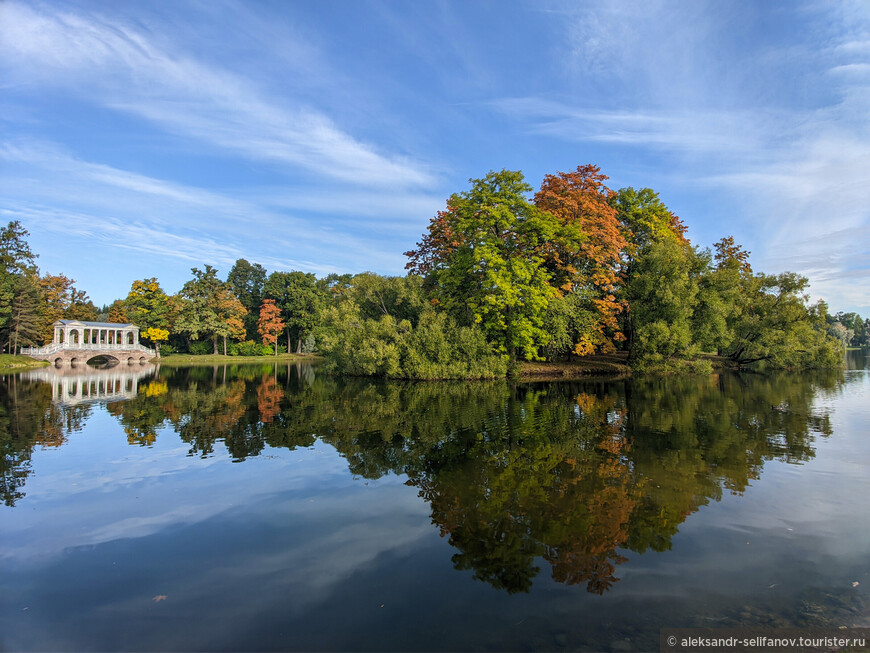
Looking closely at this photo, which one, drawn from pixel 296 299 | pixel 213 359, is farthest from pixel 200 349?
pixel 296 299

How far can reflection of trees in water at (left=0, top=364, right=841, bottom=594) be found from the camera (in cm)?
678

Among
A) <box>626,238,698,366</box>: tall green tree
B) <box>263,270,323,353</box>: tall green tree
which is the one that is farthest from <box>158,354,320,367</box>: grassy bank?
<box>626,238,698,366</box>: tall green tree

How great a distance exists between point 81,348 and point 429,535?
6812 centimetres

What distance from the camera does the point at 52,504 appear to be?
28.0 ft

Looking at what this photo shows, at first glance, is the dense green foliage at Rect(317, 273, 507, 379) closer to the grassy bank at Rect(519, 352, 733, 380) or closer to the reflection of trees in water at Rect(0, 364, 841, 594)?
the grassy bank at Rect(519, 352, 733, 380)

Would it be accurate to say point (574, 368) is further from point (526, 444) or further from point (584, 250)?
point (526, 444)

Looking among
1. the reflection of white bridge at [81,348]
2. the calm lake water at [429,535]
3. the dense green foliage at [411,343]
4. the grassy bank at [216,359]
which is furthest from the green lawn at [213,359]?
the calm lake water at [429,535]

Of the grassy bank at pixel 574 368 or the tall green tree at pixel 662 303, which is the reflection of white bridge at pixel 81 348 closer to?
the grassy bank at pixel 574 368

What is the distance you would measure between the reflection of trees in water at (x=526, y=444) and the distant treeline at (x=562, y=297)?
7.86 meters

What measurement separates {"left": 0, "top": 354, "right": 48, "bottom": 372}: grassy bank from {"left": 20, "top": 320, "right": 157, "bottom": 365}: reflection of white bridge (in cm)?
175

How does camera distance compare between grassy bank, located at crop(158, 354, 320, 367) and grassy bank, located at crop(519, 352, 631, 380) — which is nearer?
grassy bank, located at crop(519, 352, 631, 380)

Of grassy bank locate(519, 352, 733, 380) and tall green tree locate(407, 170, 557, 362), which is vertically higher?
tall green tree locate(407, 170, 557, 362)

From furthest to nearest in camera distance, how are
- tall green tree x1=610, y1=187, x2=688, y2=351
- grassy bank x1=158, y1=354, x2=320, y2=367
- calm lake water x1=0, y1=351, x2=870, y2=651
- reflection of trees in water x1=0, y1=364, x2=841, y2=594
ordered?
grassy bank x1=158, y1=354, x2=320, y2=367 → tall green tree x1=610, y1=187, x2=688, y2=351 → reflection of trees in water x1=0, y1=364, x2=841, y2=594 → calm lake water x1=0, y1=351, x2=870, y2=651

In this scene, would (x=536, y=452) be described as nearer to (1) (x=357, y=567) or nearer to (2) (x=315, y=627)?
(1) (x=357, y=567)
